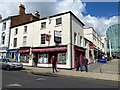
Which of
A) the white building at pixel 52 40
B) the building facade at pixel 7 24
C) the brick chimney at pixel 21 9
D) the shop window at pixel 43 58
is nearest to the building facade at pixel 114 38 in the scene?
the building facade at pixel 7 24

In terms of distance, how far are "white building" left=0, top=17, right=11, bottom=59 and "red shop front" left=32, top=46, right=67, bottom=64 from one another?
332 inches

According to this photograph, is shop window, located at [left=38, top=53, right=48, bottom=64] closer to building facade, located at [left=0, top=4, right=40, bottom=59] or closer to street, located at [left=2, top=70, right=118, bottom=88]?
building facade, located at [left=0, top=4, right=40, bottom=59]

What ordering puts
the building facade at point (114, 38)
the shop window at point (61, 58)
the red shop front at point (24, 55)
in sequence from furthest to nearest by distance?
the building facade at point (114, 38) → the red shop front at point (24, 55) → the shop window at point (61, 58)

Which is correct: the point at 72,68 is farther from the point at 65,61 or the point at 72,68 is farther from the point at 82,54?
the point at 82,54

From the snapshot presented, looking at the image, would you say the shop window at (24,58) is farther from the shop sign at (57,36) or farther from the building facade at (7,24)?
the shop sign at (57,36)

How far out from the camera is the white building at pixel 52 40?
21.2 m

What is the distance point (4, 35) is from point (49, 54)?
12.8 meters

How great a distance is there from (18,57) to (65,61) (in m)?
10.1

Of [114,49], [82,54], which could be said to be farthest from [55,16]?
[114,49]

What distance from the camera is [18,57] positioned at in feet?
91.0

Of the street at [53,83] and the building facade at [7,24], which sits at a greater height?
the building facade at [7,24]

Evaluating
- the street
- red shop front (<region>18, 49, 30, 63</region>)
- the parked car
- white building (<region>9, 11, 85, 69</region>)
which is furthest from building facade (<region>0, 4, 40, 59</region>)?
the street

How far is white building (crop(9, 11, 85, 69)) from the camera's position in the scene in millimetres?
21172

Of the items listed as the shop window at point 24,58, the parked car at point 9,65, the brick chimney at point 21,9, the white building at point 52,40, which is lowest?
the parked car at point 9,65
